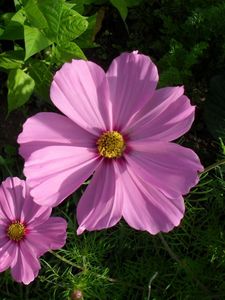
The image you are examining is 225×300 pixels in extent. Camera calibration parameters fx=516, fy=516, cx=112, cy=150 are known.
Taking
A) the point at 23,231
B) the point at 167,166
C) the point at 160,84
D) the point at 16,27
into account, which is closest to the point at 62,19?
the point at 16,27

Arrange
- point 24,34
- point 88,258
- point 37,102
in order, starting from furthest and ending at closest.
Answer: point 37,102
point 88,258
point 24,34

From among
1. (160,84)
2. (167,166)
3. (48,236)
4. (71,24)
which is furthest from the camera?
(160,84)

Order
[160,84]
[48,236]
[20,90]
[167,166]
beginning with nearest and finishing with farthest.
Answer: [167,166], [48,236], [20,90], [160,84]

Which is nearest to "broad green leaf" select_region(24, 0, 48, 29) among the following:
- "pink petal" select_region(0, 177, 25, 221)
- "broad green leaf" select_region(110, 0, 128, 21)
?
"broad green leaf" select_region(110, 0, 128, 21)

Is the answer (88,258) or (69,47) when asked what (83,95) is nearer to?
(69,47)

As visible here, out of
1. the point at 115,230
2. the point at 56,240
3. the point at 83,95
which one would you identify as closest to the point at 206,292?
the point at 115,230

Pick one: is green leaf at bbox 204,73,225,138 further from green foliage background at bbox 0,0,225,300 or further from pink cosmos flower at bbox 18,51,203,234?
pink cosmos flower at bbox 18,51,203,234

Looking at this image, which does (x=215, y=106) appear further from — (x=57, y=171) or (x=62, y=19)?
(x=57, y=171)
